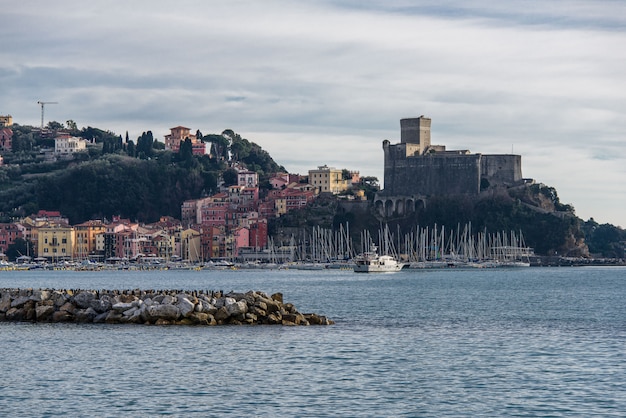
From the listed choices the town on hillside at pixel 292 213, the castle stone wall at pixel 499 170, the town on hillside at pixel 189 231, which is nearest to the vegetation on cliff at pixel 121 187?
the town on hillside at pixel 292 213

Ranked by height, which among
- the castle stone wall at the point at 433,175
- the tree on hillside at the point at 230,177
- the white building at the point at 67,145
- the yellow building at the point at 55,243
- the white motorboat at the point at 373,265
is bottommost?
the white motorboat at the point at 373,265

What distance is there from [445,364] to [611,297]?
29851 millimetres

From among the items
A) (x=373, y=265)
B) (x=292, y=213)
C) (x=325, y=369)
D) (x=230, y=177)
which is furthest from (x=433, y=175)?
(x=325, y=369)

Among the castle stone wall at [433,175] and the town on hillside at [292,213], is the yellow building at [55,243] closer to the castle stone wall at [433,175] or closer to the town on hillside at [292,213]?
the town on hillside at [292,213]

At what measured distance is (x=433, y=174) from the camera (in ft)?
397

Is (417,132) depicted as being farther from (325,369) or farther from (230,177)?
(325,369)

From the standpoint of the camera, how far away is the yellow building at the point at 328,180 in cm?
13288

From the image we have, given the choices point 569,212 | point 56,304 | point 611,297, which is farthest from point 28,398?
point 569,212

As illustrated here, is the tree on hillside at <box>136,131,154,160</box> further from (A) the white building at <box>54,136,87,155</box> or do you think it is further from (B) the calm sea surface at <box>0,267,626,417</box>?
(B) the calm sea surface at <box>0,267,626,417</box>

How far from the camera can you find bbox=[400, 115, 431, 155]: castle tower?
125000 millimetres

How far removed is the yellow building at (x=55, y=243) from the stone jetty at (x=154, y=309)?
9125 cm

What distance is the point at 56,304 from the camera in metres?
34.3

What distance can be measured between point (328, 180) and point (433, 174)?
16323mm

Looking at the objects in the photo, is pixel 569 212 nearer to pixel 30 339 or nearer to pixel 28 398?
pixel 30 339
